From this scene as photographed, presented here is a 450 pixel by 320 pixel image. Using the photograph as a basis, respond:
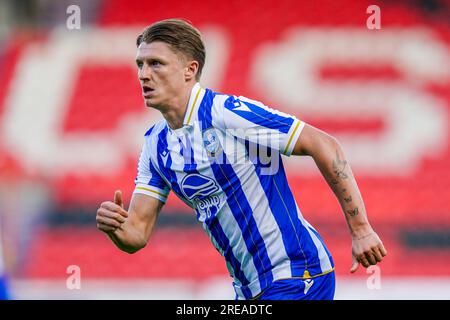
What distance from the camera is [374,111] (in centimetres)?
855

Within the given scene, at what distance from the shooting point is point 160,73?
4055mm

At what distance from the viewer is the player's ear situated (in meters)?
4.13

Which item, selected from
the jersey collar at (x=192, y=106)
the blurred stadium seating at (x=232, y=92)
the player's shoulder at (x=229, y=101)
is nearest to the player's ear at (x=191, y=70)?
the jersey collar at (x=192, y=106)

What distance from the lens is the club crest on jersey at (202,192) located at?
396 cm

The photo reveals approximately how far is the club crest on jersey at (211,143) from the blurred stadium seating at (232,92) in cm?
412

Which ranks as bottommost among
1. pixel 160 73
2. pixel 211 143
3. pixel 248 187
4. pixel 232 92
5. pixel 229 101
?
pixel 248 187

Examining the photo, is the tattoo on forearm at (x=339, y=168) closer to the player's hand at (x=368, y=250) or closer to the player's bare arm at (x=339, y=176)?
the player's bare arm at (x=339, y=176)

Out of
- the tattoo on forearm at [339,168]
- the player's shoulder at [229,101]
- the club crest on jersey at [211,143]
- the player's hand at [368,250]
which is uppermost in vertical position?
the player's shoulder at [229,101]

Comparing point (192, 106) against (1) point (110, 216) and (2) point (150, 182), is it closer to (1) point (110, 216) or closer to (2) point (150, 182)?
(2) point (150, 182)

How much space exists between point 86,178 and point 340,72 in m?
2.97

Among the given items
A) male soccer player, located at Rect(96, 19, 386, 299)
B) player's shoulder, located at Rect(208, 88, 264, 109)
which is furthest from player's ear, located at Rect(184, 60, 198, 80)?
player's shoulder, located at Rect(208, 88, 264, 109)

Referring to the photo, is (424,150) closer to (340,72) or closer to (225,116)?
(340,72)

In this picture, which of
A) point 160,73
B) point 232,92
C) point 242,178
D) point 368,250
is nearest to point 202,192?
point 242,178

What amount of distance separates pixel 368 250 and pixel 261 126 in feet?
2.53
